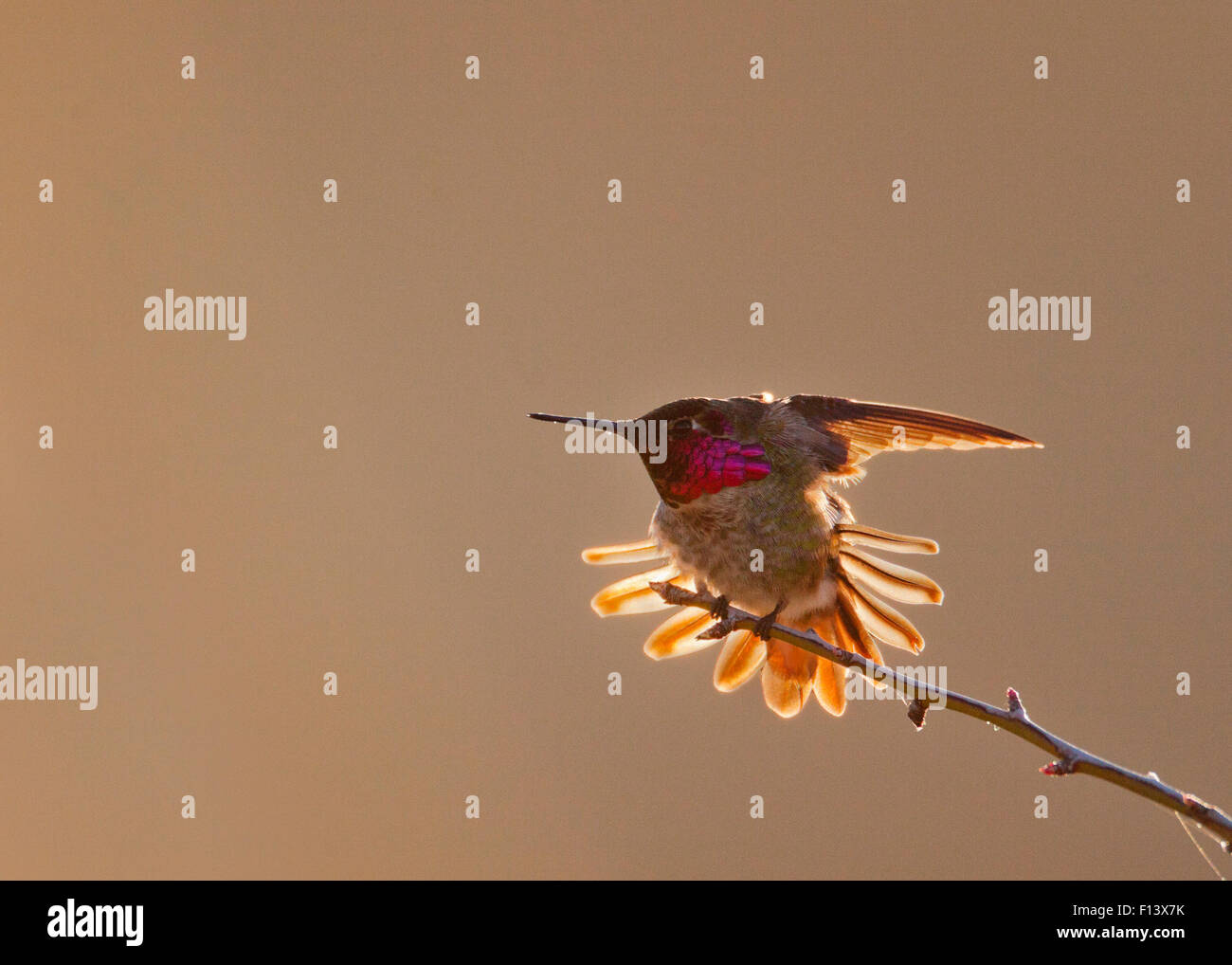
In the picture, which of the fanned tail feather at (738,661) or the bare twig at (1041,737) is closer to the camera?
the bare twig at (1041,737)

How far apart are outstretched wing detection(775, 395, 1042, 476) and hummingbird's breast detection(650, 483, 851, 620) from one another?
0.10 meters

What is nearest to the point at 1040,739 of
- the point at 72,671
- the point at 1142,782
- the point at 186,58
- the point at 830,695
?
the point at 1142,782

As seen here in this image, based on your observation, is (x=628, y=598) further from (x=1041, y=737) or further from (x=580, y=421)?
(x=1041, y=737)

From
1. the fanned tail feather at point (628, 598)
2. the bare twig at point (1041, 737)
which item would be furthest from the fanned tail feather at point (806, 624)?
the bare twig at point (1041, 737)

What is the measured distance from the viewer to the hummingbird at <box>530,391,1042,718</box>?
2.16m

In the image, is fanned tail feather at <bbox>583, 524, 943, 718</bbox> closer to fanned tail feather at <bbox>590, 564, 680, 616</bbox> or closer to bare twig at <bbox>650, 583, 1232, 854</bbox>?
fanned tail feather at <bbox>590, 564, 680, 616</bbox>

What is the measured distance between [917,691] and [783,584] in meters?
1.09

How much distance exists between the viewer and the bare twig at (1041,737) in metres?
0.97

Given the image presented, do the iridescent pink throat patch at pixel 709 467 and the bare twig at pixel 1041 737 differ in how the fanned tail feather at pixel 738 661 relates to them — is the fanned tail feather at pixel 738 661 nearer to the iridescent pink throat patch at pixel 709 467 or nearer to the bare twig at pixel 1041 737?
the iridescent pink throat patch at pixel 709 467

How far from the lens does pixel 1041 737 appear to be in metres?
1.08

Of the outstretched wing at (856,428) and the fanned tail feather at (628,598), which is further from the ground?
the outstretched wing at (856,428)

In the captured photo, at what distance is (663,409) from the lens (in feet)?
7.00

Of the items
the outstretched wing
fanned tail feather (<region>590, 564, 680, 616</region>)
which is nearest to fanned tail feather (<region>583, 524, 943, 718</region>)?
fanned tail feather (<region>590, 564, 680, 616</region>)

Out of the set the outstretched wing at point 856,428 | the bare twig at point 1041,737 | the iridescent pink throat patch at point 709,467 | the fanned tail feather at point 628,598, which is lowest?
the bare twig at point 1041,737
